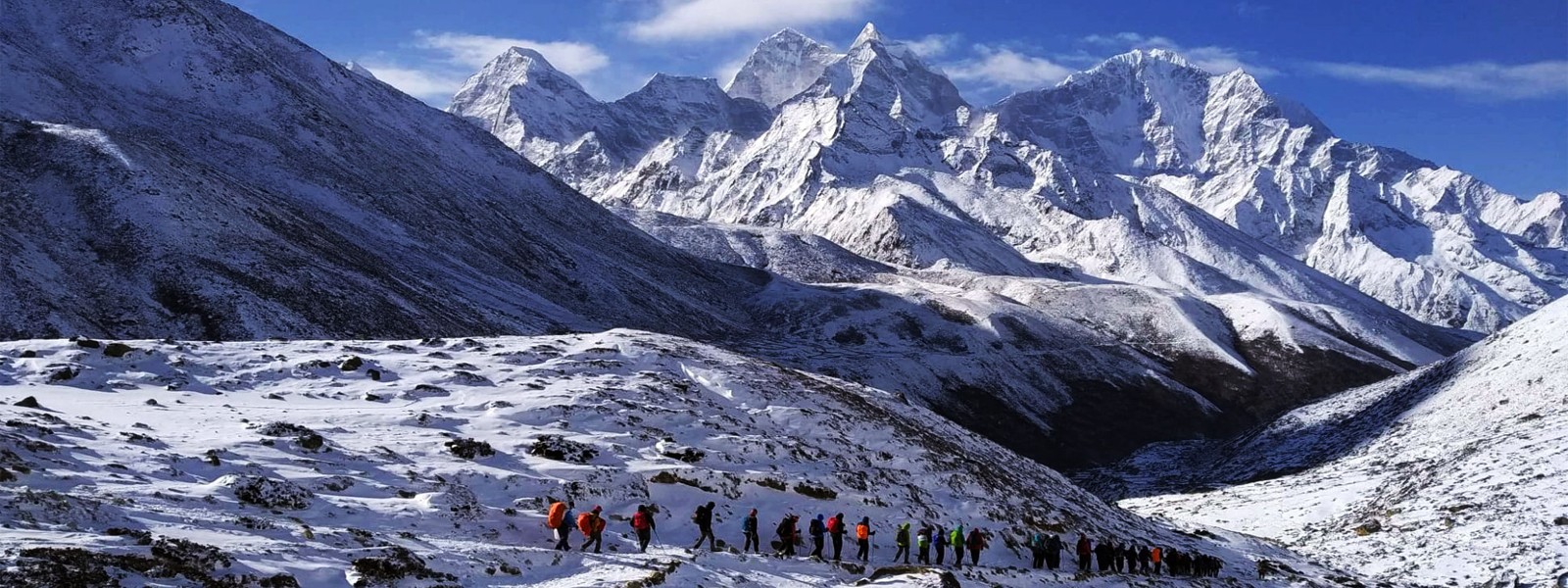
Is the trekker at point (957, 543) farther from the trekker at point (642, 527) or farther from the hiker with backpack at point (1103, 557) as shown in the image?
the trekker at point (642, 527)

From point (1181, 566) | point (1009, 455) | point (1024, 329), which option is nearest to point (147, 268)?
point (1009, 455)

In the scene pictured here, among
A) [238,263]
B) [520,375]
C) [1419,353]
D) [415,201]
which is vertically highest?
[1419,353]

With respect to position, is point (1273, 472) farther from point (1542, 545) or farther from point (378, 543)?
point (378, 543)

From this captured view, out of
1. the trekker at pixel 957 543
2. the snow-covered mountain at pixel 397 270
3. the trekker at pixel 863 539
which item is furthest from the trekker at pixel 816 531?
the snow-covered mountain at pixel 397 270

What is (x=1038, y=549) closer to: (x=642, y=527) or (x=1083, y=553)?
(x=1083, y=553)

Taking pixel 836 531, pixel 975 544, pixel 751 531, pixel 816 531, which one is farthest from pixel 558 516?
pixel 975 544

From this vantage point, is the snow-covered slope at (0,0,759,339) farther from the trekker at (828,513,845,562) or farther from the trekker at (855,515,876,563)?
the trekker at (828,513,845,562)

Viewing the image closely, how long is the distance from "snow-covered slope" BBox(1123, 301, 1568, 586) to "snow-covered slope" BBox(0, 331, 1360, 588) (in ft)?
19.0

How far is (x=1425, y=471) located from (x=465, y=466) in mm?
49089

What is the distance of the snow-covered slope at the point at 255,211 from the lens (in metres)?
74.7

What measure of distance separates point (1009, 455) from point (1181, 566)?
11.7 metres

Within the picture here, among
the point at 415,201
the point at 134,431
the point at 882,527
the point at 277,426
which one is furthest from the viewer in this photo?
the point at 415,201

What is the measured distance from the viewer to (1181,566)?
34.9 m

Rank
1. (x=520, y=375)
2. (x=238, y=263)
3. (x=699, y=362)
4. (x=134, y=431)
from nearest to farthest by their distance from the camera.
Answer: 1. (x=134, y=431)
2. (x=520, y=375)
3. (x=699, y=362)
4. (x=238, y=263)
